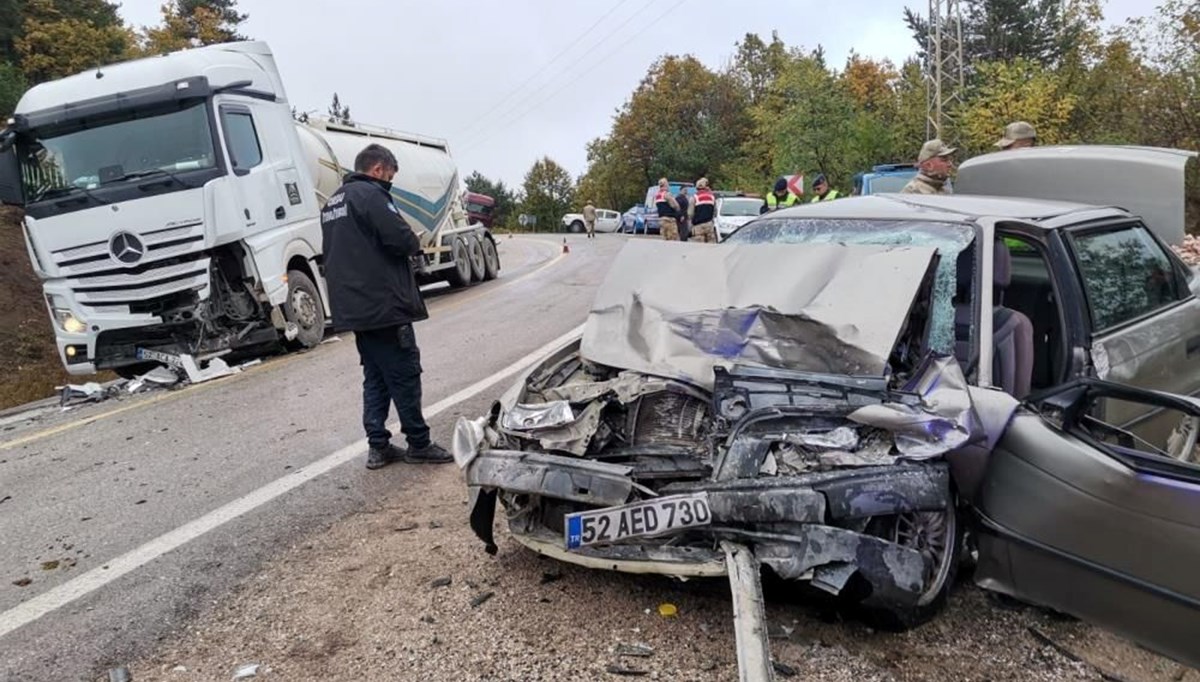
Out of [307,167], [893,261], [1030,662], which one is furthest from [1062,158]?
[307,167]

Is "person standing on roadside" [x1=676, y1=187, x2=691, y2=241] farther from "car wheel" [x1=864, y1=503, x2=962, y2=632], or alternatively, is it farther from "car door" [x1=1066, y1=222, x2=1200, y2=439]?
"car wheel" [x1=864, y1=503, x2=962, y2=632]

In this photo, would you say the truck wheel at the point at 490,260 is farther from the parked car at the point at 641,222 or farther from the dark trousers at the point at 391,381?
the parked car at the point at 641,222

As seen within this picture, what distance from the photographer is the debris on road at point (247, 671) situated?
8.89ft

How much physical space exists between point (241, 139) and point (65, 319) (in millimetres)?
2603

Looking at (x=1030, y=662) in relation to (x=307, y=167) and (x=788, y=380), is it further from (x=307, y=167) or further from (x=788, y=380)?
(x=307, y=167)

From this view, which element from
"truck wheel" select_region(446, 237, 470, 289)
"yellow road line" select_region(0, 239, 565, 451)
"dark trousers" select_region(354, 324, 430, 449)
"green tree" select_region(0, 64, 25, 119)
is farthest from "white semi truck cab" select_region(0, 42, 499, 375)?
"green tree" select_region(0, 64, 25, 119)

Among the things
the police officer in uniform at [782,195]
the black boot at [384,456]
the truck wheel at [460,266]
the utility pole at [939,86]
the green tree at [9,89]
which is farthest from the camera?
the utility pole at [939,86]

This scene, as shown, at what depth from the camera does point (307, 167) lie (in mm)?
10016

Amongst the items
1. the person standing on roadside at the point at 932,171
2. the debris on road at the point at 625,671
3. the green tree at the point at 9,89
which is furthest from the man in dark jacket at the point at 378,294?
the green tree at the point at 9,89

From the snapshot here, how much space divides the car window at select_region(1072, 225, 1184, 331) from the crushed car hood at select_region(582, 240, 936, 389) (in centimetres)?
86

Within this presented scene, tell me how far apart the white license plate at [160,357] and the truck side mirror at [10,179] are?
196 cm

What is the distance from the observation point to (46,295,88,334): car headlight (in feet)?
26.5

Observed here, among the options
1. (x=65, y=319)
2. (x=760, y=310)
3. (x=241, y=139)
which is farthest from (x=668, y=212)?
(x=760, y=310)

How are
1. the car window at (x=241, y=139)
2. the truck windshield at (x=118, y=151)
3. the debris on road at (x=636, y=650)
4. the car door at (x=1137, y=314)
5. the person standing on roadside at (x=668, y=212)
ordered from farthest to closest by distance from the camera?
the person standing on roadside at (x=668, y=212)
the car window at (x=241, y=139)
the truck windshield at (x=118, y=151)
the car door at (x=1137, y=314)
the debris on road at (x=636, y=650)
